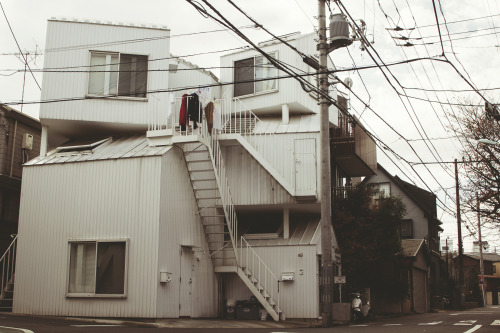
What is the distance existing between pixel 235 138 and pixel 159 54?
14.0ft

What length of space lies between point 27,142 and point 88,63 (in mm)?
4171

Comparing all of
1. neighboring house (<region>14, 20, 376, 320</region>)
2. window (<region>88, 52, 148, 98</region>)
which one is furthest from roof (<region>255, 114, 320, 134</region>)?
window (<region>88, 52, 148, 98</region>)

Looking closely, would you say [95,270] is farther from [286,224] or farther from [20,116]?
[20,116]

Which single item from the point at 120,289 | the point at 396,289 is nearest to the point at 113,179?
the point at 120,289

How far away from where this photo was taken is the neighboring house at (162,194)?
16.8m

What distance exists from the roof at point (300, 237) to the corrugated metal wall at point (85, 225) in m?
4.98

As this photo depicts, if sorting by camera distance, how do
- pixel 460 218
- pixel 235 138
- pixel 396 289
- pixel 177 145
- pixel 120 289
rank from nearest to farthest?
pixel 120 289
pixel 177 145
pixel 235 138
pixel 396 289
pixel 460 218

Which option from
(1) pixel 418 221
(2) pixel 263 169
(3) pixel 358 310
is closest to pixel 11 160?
(2) pixel 263 169

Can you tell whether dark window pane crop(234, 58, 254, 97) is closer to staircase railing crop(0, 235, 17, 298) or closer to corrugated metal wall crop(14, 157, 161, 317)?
corrugated metal wall crop(14, 157, 161, 317)

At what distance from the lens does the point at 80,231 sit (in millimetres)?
17281

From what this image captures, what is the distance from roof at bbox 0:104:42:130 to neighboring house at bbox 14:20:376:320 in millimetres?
1029

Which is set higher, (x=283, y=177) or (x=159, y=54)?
(x=159, y=54)

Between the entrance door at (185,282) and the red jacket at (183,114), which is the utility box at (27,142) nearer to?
the red jacket at (183,114)

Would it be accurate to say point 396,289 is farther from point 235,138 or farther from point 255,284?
point 235,138
